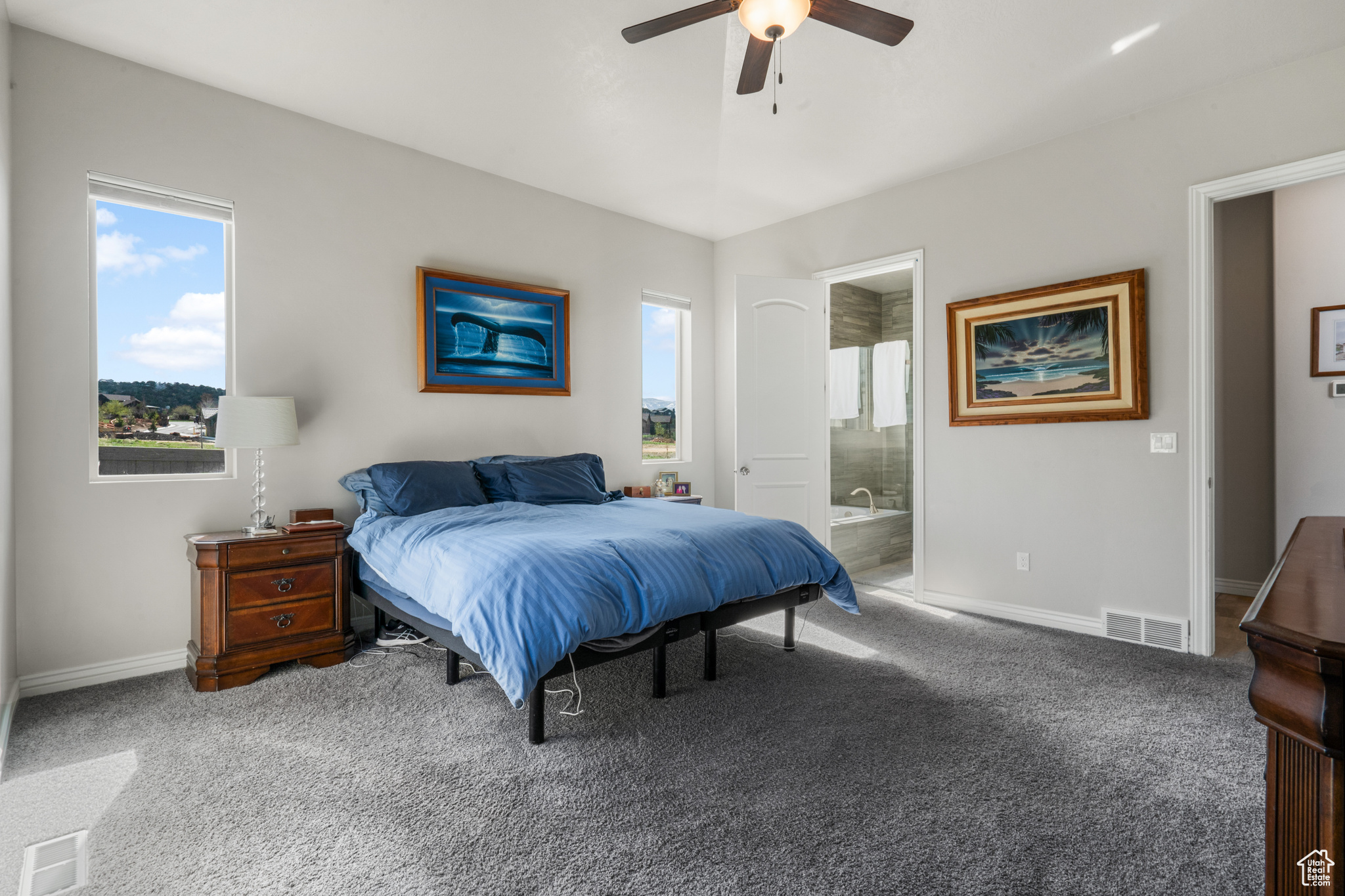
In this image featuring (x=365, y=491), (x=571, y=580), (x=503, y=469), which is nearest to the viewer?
(x=571, y=580)

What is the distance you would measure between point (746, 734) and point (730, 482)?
3.24 metres

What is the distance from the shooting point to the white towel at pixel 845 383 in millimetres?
6461

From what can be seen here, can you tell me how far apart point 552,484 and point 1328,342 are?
189 inches

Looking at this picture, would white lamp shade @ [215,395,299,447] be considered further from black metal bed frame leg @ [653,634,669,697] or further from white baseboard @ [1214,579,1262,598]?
white baseboard @ [1214,579,1262,598]

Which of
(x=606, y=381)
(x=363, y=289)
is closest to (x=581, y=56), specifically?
(x=363, y=289)

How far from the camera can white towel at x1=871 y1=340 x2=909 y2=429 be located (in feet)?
20.9

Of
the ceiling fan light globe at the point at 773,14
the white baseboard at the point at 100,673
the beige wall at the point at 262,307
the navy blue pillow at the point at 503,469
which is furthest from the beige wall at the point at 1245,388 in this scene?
the white baseboard at the point at 100,673

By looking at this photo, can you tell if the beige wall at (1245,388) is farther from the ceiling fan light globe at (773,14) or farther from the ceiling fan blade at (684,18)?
the ceiling fan blade at (684,18)

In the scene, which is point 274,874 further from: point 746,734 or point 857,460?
point 857,460

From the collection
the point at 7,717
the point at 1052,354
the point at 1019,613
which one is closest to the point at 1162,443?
the point at 1052,354

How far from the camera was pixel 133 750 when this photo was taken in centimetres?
225

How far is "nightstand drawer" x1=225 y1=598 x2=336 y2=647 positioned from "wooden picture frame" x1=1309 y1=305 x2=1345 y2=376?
19.0ft

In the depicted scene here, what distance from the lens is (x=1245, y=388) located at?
4.39 m

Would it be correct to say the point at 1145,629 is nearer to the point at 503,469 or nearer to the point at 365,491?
the point at 503,469
